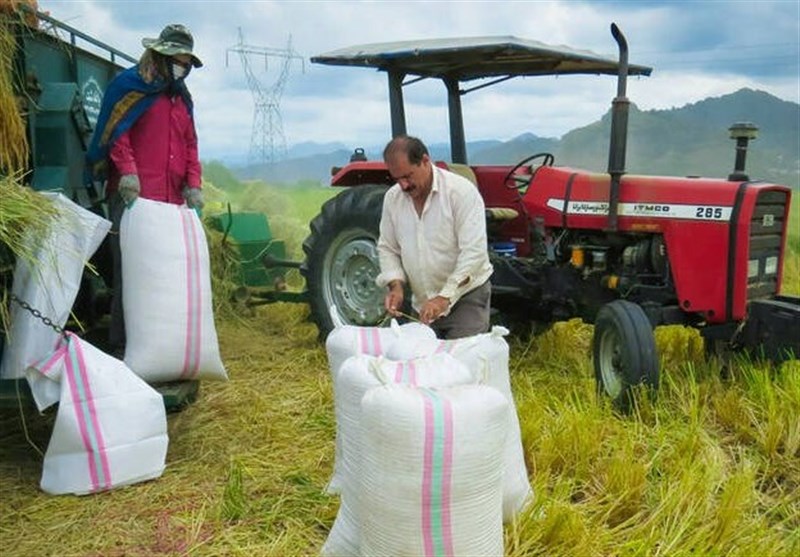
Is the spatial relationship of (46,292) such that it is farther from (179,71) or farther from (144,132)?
(179,71)

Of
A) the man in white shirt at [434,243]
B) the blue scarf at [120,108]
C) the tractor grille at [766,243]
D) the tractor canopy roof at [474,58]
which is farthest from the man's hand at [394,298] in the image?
the tractor grille at [766,243]

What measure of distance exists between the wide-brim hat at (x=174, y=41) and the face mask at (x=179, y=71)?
0.32ft

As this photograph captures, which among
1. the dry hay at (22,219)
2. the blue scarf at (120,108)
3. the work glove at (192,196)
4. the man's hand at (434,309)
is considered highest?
the blue scarf at (120,108)

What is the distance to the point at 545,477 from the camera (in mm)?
3158

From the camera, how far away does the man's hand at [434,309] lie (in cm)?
326

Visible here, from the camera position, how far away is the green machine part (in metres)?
6.69

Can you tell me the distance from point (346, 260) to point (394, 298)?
2.04 metres

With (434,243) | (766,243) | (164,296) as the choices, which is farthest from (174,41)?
(766,243)

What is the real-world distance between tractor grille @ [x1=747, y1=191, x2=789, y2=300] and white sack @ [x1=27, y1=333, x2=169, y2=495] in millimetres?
3060

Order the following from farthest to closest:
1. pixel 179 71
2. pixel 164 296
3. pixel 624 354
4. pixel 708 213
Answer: pixel 708 213 < pixel 179 71 < pixel 624 354 < pixel 164 296

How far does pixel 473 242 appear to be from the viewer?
343 centimetres

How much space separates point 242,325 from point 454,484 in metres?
4.39

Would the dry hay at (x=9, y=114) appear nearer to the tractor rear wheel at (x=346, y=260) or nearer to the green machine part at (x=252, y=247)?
the tractor rear wheel at (x=346, y=260)

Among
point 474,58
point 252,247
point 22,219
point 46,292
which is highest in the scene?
point 474,58
